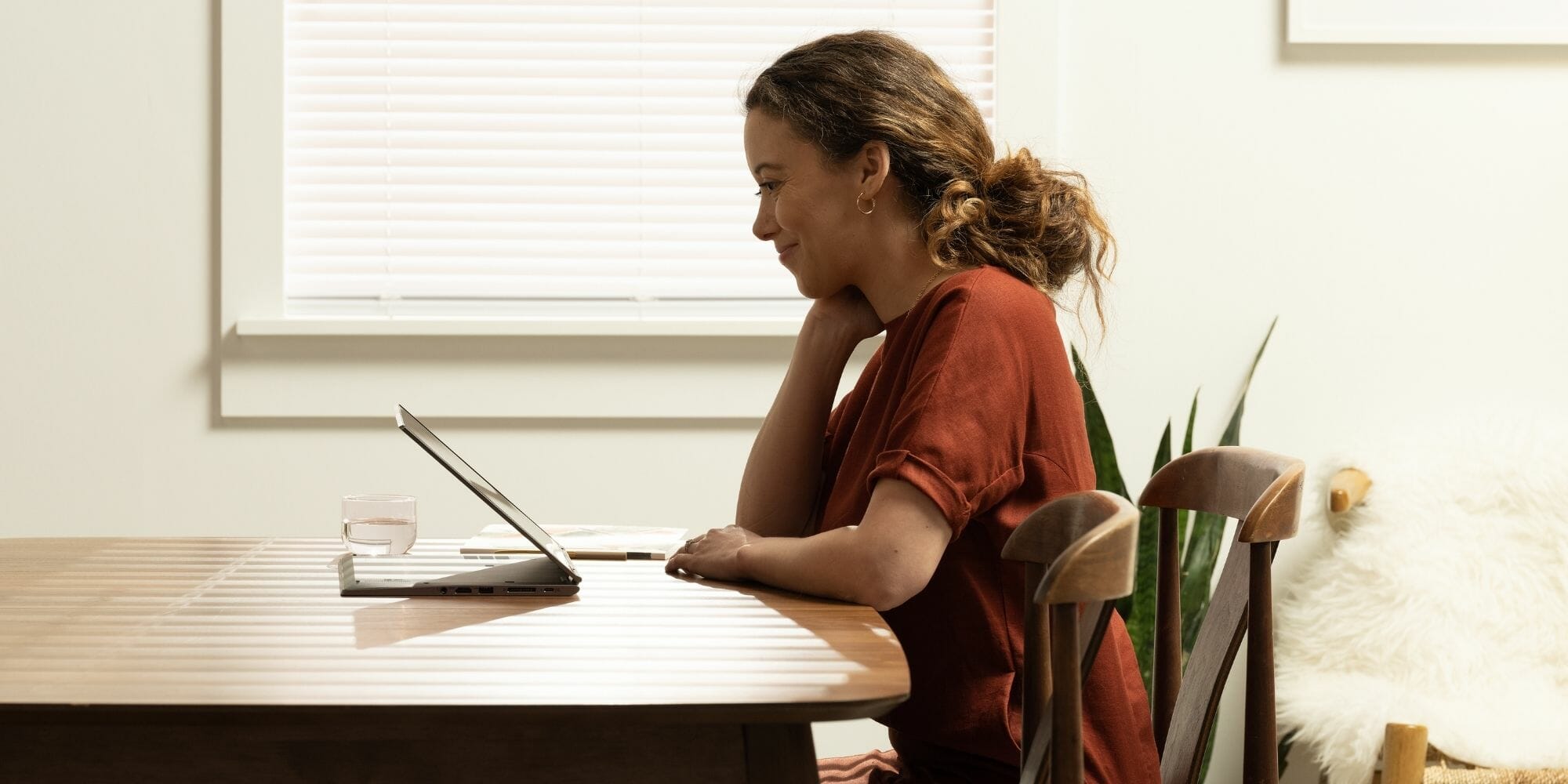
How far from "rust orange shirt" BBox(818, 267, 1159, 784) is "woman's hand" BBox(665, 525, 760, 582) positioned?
19 centimetres

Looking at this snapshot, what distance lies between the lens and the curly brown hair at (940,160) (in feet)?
5.20

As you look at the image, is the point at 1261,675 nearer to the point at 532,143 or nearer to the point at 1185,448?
the point at 1185,448

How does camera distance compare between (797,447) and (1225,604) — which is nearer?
(1225,604)

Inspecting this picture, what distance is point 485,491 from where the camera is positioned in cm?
141

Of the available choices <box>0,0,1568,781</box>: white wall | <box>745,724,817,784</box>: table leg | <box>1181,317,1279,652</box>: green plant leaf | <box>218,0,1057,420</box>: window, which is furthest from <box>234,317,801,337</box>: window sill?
<box>745,724,817,784</box>: table leg

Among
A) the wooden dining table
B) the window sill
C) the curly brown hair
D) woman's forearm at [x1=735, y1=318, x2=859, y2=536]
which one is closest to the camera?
the wooden dining table

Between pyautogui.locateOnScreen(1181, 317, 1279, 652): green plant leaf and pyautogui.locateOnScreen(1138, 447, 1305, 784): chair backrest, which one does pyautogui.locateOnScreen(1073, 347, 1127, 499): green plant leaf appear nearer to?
pyautogui.locateOnScreen(1181, 317, 1279, 652): green plant leaf

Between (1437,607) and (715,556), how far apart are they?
1649mm

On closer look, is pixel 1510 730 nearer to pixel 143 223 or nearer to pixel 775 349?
pixel 775 349

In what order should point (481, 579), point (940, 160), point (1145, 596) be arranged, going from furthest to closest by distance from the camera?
point (1145, 596) → point (940, 160) → point (481, 579)

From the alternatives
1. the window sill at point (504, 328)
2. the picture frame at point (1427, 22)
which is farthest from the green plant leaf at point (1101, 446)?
the picture frame at point (1427, 22)

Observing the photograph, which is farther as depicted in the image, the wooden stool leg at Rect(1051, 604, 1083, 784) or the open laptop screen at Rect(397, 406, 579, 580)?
the open laptop screen at Rect(397, 406, 579, 580)

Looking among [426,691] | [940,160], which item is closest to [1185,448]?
[940,160]

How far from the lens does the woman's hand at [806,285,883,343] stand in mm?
1801
